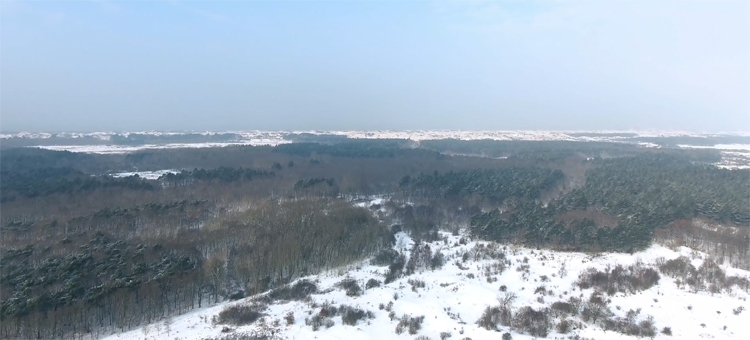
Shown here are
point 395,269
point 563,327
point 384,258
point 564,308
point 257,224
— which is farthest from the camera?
point 257,224

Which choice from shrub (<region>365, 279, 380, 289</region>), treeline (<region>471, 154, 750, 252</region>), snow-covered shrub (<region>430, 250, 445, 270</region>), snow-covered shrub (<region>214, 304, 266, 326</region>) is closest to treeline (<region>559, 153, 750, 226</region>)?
treeline (<region>471, 154, 750, 252</region>)

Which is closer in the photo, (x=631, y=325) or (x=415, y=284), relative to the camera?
(x=631, y=325)

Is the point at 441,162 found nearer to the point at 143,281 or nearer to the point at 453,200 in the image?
the point at 453,200

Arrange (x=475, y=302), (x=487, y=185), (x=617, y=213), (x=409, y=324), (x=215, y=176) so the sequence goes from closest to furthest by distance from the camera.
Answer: (x=409, y=324) < (x=475, y=302) < (x=617, y=213) < (x=487, y=185) < (x=215, y=176)

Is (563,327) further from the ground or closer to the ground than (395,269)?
further from the ground

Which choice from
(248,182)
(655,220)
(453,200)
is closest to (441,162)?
(453,200)

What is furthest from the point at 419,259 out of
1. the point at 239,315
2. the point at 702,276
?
the point at 702,276

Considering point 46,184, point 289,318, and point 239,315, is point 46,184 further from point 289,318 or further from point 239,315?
point 289,318

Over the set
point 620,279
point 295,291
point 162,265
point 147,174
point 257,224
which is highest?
point 147,174
